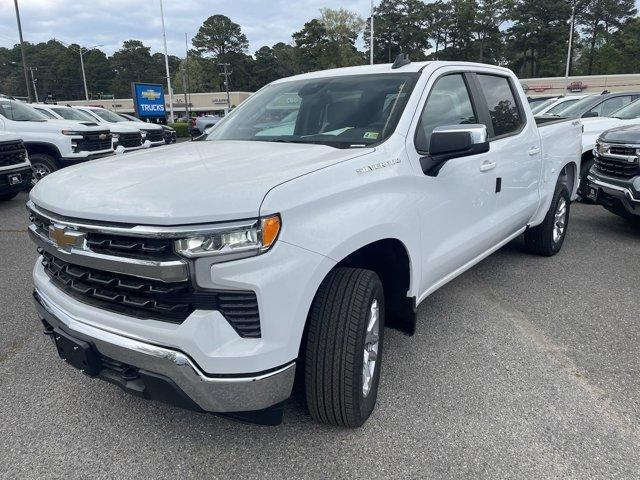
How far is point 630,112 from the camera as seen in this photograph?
27.7 ft

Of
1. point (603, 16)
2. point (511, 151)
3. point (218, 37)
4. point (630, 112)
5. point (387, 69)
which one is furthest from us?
point (218, 37)

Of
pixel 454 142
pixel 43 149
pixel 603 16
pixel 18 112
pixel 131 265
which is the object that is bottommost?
pixel 43 149

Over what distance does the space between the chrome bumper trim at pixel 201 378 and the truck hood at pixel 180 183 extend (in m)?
0.50

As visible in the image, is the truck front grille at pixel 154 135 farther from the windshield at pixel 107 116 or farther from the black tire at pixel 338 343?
the black tire at pixel 338 343

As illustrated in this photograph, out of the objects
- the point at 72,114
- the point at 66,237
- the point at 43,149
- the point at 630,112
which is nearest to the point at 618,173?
the point at 630,112

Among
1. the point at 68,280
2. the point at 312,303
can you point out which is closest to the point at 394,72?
the point at 312,303

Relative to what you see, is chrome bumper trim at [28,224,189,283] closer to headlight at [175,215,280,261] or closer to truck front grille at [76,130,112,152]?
headlight at [175,215,280,261]

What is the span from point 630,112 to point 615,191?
3.65 metres

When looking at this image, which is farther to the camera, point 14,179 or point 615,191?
point 14,179

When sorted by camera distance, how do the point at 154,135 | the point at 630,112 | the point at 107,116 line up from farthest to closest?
the point at 107,116 < the point at 154,135 < the point at 630,112

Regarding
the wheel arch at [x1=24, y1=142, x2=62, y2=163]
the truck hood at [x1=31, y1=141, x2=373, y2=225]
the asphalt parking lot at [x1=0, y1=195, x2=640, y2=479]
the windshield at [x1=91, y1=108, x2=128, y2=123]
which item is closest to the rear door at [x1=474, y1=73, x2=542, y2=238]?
the asphalt parking lot at [x1=0, y1=195, x2=640, y2=479]

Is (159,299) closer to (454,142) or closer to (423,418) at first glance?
(423,418)

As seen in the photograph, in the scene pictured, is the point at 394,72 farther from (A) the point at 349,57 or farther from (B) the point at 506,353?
(A) the point at 349,57

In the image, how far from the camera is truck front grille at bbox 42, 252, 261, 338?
1.87m
